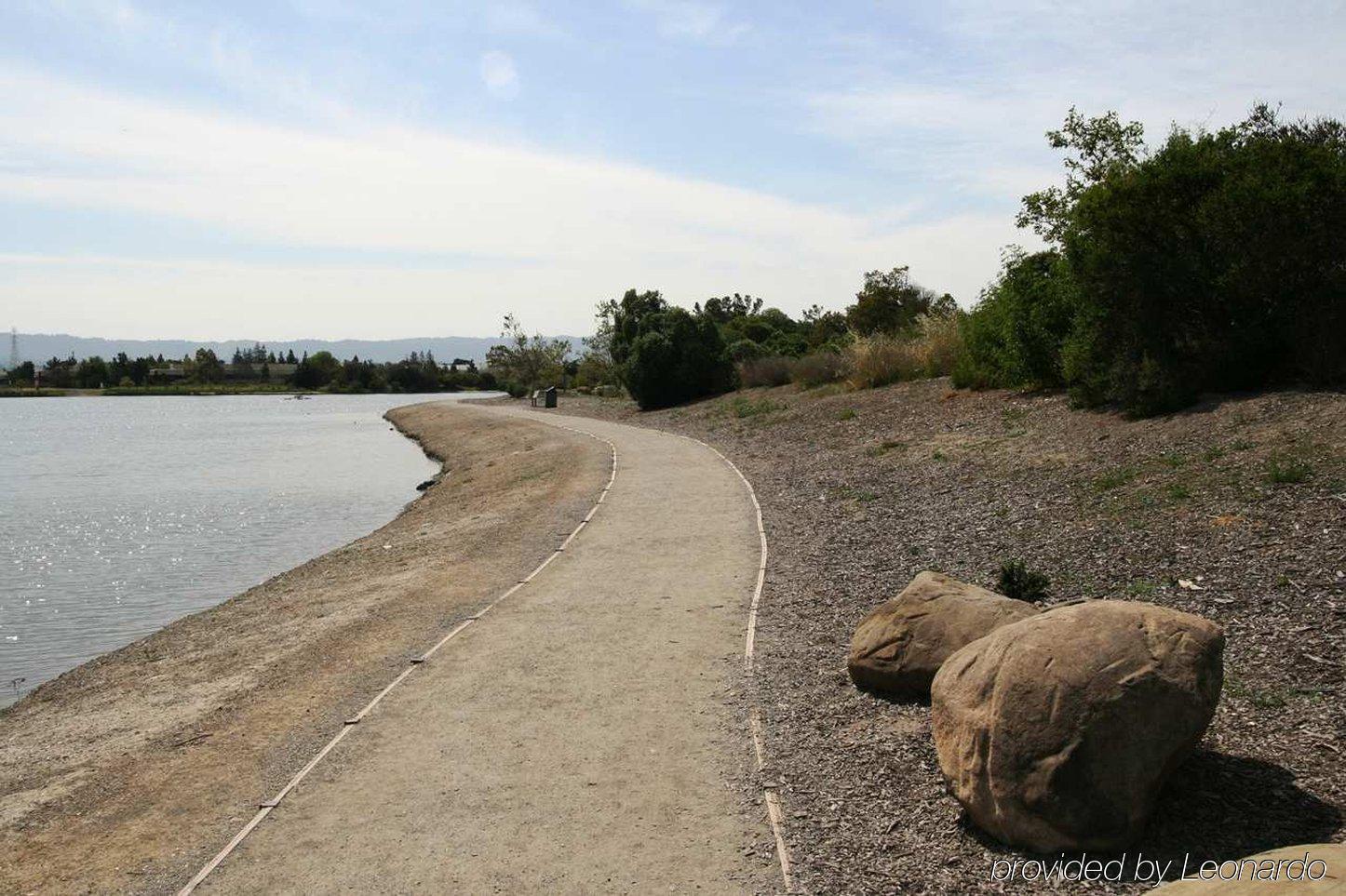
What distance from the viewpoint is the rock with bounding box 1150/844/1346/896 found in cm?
399

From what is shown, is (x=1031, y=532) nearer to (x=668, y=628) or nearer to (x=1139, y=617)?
(x=668, y=628)

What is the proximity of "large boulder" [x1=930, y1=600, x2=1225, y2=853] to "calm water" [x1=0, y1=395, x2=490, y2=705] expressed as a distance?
1174 cm

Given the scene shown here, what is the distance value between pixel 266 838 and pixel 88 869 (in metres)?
1.23

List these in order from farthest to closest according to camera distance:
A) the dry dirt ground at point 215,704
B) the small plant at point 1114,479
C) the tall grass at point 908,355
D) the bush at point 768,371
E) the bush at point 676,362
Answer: the bush at point 676,362, the bush at point 768,371, the tall grass at point 908,355, the small plant at point 1114,479, the dry dirt ground at point 215,704

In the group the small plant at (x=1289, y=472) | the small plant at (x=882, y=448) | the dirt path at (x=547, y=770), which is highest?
the small plant at (x=1289, y=472)

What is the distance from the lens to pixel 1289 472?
34.7ft

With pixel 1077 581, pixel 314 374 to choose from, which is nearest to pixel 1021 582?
pixel 1077 581

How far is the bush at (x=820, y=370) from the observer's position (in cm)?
3510

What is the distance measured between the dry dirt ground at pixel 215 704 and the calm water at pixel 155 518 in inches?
70.1

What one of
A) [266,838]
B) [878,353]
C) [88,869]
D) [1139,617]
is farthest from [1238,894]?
[878,353]

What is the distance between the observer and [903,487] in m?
17.0

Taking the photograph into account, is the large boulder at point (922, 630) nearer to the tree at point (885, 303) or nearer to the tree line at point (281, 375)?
the tree at point (885, 303)

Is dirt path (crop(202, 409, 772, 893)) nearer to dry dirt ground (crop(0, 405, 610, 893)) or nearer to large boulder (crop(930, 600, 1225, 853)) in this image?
dry dirt ground (crop(0, 405, 610, 893))

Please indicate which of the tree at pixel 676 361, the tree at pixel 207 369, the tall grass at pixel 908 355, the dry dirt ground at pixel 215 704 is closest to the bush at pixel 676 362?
the tree at pixel 676 361
